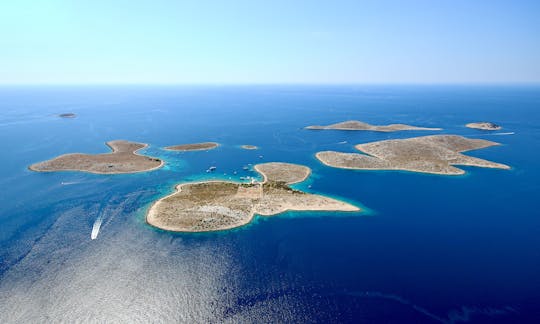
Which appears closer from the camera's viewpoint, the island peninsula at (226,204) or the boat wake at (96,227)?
the boat wake at (96,227)

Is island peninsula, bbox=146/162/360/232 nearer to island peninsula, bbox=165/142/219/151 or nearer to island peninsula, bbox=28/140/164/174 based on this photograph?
island peninsula, bbox=28/140/164/174

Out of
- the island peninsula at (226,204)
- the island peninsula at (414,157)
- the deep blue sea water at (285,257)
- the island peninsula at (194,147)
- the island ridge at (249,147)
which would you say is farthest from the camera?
the island ridge at (249,147)

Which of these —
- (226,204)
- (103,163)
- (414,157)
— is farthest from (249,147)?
(414,157)

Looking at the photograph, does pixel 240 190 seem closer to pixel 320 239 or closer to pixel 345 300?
pixel 320 239

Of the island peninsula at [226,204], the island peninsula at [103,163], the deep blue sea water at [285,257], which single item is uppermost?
the island peninsula at [103,163]

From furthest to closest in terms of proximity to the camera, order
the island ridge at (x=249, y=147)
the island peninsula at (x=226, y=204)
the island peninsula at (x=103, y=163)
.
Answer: the island ridge at (x=249, y=147)
the island peninsula at (x=103, y=163)
the island peninsula at (x=226, y=204)

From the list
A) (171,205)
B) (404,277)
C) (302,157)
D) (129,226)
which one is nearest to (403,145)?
(302,157)

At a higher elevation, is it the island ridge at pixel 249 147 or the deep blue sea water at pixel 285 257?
the island ridge at pixel 249 147

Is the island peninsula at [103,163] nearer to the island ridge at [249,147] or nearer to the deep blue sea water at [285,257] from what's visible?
the deep blue sea water at [285,257]

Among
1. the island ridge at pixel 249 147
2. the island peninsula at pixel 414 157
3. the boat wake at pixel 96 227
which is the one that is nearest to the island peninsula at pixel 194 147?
the island ridge at pixel 249 147
